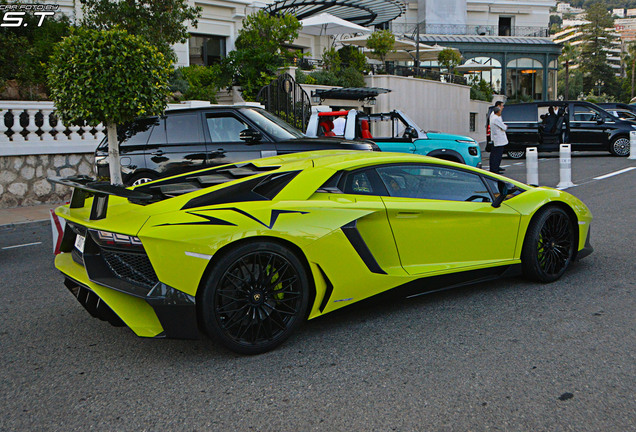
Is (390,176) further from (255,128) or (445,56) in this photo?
(445,56)

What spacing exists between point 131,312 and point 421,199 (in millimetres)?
2318

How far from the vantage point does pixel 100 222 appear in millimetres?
4223

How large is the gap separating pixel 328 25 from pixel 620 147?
1546cm

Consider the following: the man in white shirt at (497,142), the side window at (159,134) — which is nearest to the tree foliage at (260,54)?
the man in white shirt at (497,142)

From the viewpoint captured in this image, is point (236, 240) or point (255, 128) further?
point (255, 128)

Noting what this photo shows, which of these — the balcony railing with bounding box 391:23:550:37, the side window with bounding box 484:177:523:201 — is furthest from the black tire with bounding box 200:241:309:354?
the balcony railing with bounding box 391:23:550:37

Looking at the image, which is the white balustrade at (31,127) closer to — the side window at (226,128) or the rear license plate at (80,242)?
the side window at (226,128)

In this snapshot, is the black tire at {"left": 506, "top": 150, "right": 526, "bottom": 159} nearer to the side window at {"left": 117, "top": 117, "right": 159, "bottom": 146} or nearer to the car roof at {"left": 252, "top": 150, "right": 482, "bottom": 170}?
the side window at {"left": 117, "top": 117, "right": 159, "bottom": 146}

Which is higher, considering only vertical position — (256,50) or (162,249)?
(256,50)

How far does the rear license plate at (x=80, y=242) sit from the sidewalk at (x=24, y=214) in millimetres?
6722

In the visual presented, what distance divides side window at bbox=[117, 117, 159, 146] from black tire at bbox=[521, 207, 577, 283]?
6827 mm

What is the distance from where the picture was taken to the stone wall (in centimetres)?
1276

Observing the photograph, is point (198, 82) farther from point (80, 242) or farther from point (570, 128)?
point (80, 242)

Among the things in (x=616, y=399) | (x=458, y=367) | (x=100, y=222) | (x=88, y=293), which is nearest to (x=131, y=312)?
(x=88, y=293)
